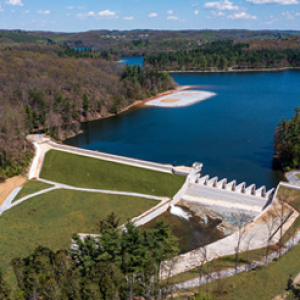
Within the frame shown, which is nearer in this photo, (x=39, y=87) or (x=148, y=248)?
(x=148, y=248)

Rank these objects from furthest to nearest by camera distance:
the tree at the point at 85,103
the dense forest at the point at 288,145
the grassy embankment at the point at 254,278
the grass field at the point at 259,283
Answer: the tree at the point at 85,103
the dense forest at the point at 288,145
the grassy embankment at the point at 254,278
the grass field at the point at 259,283

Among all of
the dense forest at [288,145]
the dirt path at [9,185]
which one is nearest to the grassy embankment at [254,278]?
the dense forest at [288,145]

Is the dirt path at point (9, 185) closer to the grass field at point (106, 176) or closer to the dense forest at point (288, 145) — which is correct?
the grass field at point (106, 176)

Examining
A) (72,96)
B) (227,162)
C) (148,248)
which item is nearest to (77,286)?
(148,248)

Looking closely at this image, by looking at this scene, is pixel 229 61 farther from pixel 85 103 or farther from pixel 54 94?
pixel 54 94

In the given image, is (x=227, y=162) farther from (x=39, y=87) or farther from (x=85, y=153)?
(x=39, y=87)

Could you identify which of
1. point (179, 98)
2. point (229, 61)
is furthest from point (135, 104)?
point (229, 61)
